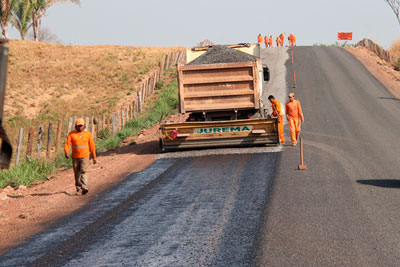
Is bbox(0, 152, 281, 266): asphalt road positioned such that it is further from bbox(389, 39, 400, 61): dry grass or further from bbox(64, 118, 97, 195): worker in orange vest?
bbox(389, 39, 400, 61): dry grass

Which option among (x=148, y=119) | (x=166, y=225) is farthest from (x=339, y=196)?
(x=148, y=119)

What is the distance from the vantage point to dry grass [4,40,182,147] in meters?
37.0

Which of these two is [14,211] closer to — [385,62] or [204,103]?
[204,103]

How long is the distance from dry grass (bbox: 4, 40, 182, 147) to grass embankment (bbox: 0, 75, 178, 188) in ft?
16.8

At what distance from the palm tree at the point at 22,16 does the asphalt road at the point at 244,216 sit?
47374 mm

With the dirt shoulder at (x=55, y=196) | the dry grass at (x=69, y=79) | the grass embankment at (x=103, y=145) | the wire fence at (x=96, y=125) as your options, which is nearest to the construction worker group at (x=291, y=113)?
the dirt shoulder at (x=55, y=196)

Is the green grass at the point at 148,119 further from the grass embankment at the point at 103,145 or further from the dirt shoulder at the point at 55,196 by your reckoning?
the dirt shoulder at the point at 55,196

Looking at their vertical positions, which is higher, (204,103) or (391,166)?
(204,103)

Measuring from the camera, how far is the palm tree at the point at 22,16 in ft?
189

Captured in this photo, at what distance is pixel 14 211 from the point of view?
11141 mm

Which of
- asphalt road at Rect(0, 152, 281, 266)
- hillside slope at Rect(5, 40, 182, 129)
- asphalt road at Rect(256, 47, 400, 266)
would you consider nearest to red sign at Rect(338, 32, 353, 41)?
hillside slope at Rect(5, 40, 182, 129)

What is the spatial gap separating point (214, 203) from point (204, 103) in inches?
292

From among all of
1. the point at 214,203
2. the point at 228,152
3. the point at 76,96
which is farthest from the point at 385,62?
the point at 214,203

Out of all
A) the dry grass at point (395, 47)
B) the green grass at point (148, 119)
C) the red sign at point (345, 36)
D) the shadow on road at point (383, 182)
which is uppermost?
the red sign at point (345, 36)
